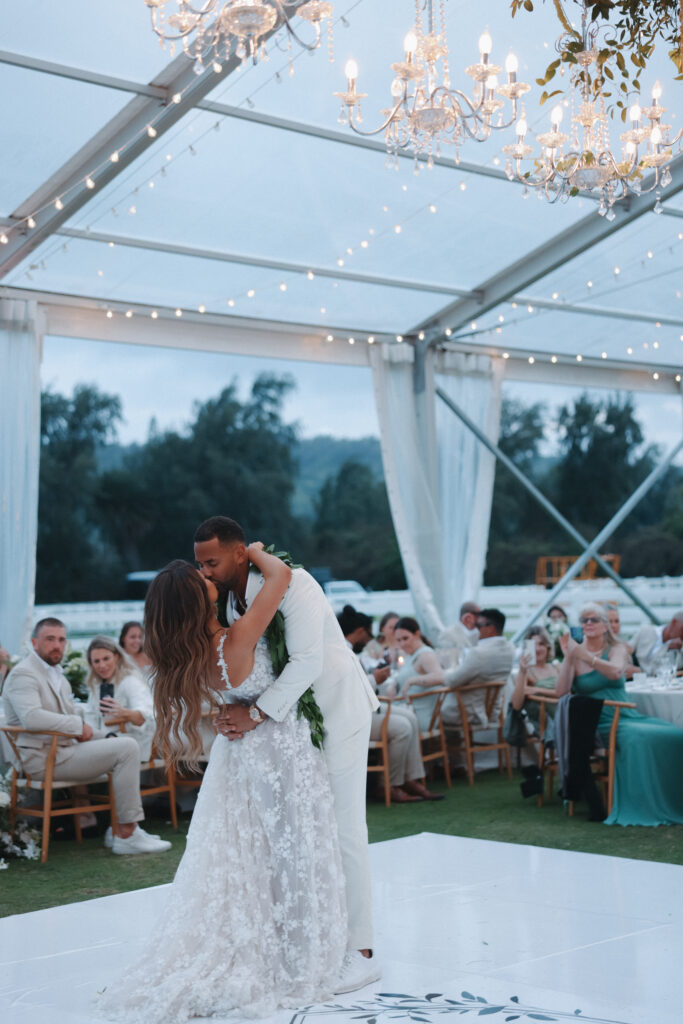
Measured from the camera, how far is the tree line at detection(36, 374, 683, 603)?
27.5 m

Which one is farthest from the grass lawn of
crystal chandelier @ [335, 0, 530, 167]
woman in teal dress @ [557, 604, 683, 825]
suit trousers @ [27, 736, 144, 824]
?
crystal chandelier @ [335, 0, 530, 167]

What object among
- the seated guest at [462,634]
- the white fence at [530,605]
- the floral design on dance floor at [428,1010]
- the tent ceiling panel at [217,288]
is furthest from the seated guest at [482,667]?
the white fence at [530,605]

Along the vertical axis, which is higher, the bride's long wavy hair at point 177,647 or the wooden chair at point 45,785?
the bride's long wavy hair at point 177,647

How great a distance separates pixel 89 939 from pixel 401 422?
7.03 meters

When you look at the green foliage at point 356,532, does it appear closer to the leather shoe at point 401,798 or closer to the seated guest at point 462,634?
the seated guest at point 462,634

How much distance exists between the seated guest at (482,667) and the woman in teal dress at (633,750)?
1.11 meters

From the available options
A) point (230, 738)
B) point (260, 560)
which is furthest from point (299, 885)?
point (260, 560)

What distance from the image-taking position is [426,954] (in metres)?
3.76

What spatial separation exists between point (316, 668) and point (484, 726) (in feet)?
15.4

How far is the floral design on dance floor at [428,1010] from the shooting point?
3080 mm

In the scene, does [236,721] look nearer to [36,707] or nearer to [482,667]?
[36,707]

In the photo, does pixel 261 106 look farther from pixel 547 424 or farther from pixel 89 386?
pixel 547 424

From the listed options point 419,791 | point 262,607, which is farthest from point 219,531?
point 419,791

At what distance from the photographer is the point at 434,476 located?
10672mm
